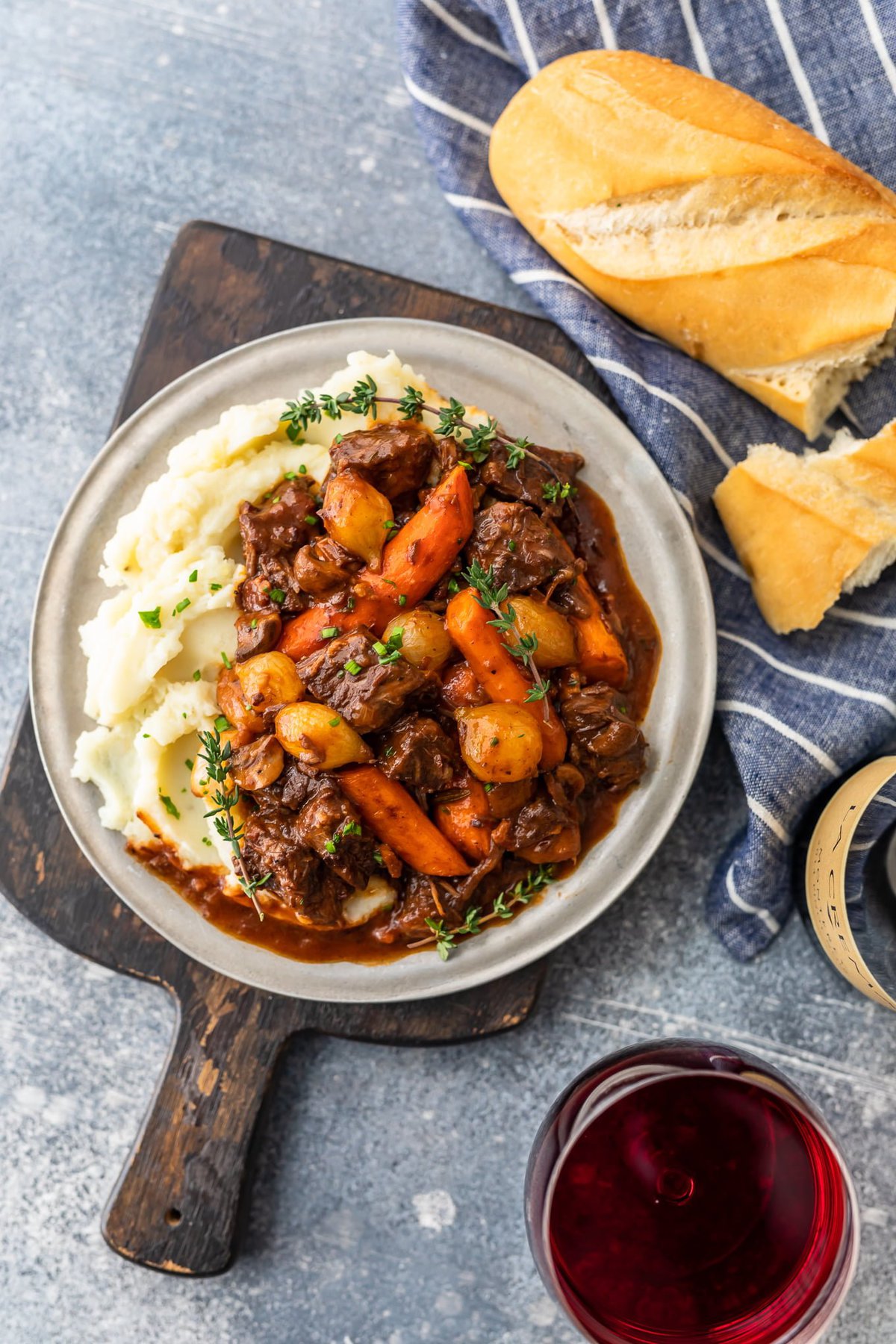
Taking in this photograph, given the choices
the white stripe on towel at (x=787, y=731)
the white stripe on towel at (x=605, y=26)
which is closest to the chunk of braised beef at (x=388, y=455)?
the white stripe on towel at (x=787, y=731)

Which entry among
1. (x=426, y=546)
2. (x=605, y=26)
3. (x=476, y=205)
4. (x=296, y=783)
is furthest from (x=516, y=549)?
(x=605, y=26)

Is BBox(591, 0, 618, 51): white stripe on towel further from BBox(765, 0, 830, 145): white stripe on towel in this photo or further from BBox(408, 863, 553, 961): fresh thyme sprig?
BBox(408, 863, 553, 961): fresh thyme sprig

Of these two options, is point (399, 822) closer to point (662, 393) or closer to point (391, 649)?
point (391, 649)

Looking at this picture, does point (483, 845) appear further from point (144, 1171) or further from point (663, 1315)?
point (144, 1171)

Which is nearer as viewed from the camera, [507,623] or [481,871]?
[507,623]

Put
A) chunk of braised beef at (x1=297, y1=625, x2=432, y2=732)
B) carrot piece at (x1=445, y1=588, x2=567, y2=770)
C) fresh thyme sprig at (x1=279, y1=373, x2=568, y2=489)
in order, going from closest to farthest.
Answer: chunk of braised beef at (x1=297, y1=625, x2=432, y2=732)
carrot piece at (x1=445, y1=588, x2=567, y2=770)
fresh thyme sprig at (x1=279, y1=373, x2=568, y2=489)

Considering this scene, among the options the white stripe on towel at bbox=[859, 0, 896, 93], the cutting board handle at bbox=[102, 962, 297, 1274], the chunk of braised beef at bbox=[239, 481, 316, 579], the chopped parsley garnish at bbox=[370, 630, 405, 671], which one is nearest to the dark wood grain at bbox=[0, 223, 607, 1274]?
the cutting board handle at bbox=[102, 962, 297, 1274]

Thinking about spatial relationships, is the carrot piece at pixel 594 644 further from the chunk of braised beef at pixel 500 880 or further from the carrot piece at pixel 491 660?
the chunk of braised beef at pixel 500 880
